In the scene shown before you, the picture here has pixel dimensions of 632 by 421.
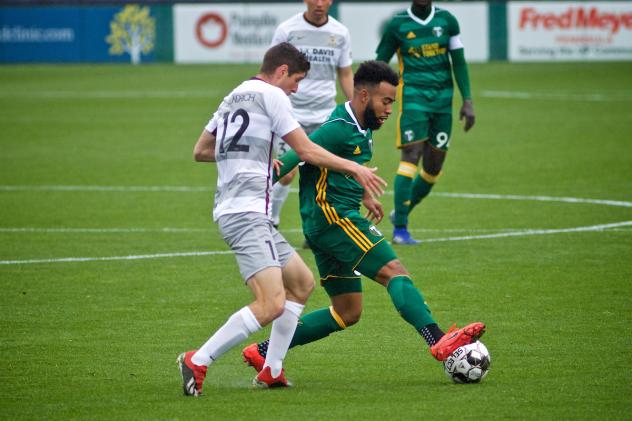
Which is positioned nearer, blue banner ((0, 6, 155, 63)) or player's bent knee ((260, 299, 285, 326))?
player's bent knee ((260, 299, 285, 326))

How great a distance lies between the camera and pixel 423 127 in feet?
41.0

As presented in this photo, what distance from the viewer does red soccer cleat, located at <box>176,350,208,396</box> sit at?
271 inches

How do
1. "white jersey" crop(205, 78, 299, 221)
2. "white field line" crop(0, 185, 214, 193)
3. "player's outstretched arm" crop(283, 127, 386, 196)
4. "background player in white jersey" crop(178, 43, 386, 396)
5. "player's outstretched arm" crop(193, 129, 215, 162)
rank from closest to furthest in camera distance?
"player's outstretched arm" crop(283, 127, 386, 196) < "background player in white jersey" crop(178, 43, 386, 396) < "white jersey" crop(205, 78, 299, 221) < "player's outstretched arm" crop(193, 129, 215, 162) < "white field line" crop(0, 185, 214, 193)

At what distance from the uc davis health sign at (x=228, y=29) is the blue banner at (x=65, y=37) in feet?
4.87

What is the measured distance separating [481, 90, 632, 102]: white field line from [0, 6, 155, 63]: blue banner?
1504cm

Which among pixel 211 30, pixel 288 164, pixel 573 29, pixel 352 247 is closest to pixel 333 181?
pixel 288 164

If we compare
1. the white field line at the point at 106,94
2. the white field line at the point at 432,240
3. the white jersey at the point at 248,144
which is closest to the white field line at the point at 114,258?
the white field line at the point at 432,240

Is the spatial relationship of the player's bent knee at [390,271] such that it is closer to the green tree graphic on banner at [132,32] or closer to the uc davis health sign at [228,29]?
the uc davis health sign at [228,29]

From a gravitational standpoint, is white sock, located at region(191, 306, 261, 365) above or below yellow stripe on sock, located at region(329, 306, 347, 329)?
above

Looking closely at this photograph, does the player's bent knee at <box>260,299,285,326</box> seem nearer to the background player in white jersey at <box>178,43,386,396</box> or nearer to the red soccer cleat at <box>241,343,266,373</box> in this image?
the background player in white jersey at <box>178,43,386,396</box>

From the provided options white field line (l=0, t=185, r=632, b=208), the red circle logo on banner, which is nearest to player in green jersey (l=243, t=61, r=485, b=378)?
white field line (l=0, t=185, r=632, b=208)

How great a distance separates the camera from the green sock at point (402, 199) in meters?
12.4

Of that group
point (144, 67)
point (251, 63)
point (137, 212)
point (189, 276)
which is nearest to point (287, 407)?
point (189, 276)

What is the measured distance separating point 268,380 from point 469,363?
3.89ft
